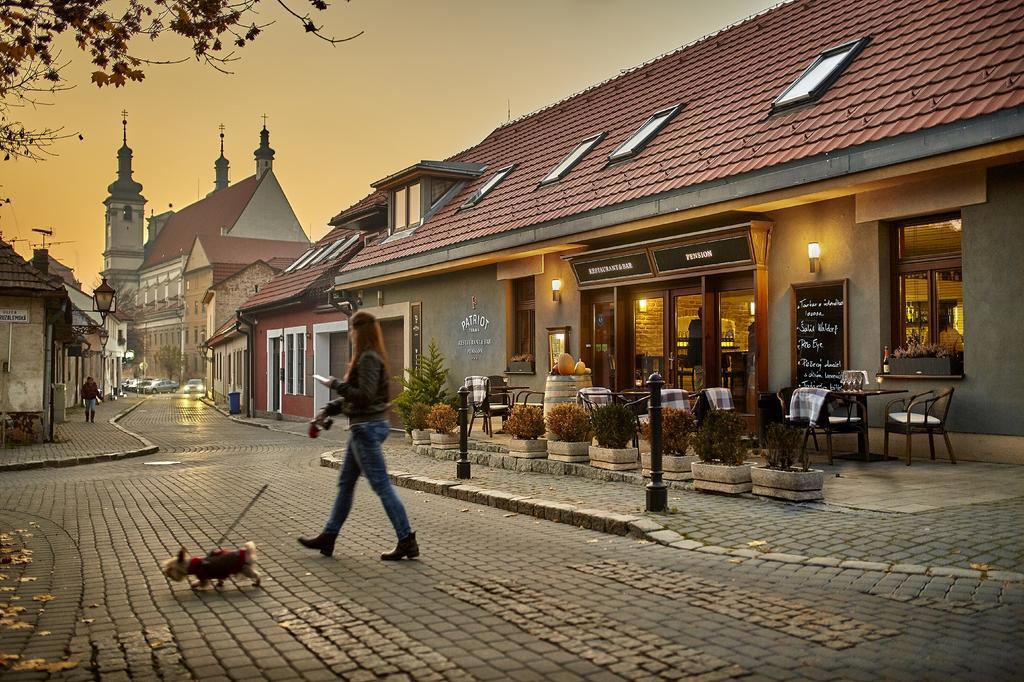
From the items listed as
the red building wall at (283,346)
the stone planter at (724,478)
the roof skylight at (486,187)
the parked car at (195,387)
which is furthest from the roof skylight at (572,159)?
the parked car at (195,387)

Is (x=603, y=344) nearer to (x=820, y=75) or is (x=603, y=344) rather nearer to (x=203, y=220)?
(x=820, y=75)

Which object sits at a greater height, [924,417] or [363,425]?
[363,425]

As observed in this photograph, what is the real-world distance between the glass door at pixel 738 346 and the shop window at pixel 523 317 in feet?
17.3

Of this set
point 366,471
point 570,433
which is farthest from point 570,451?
point 366,471

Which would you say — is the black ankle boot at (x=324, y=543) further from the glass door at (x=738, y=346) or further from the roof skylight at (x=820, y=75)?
the roof skylight at (x=820, y=75)

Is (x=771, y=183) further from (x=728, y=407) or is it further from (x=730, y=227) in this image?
(x=728, y=407)

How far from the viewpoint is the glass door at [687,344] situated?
14375 millimetres

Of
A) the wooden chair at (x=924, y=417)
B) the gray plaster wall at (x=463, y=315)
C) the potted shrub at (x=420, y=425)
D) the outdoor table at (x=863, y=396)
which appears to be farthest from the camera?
the gray plaster wall at (x=463, y=315)

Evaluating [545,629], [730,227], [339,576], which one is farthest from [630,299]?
[545,629]

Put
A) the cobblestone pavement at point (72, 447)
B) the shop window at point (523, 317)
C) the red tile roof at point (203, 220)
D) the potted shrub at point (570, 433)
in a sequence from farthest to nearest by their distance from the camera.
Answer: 1. the red tile roof at point (203, 220)
2. the shop window at point (523, 317)
3. the cobblestone pavement at point (72, 447)
4. the potted shrub at point (570, 433)

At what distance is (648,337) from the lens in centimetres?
1574

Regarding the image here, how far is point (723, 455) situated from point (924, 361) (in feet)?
10.7

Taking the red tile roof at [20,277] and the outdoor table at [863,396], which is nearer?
the outdoor table at [863,396]

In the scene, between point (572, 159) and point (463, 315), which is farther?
point (463, 315)
